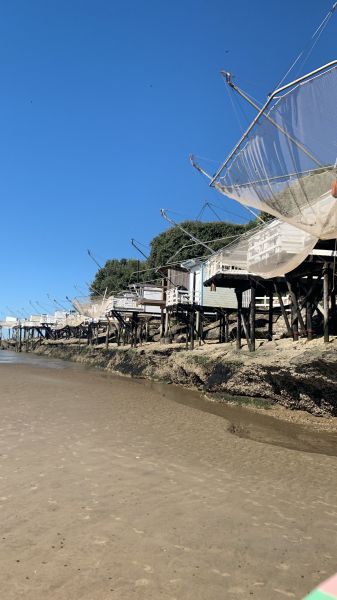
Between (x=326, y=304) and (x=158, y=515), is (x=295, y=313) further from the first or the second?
(x=158, y=515)

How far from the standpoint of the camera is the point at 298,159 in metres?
9.73

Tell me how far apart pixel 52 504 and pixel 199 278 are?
2836 cm

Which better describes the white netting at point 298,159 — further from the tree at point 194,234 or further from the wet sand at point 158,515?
the tree at point 194,234

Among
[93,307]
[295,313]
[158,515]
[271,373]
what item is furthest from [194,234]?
[158,515]

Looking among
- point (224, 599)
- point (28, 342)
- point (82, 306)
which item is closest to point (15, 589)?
point (224, 599)

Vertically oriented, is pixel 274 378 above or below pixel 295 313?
below

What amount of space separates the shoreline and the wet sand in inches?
160

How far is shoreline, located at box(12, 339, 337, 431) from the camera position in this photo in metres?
14.1

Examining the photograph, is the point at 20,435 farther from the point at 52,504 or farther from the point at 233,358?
the point at 233,358

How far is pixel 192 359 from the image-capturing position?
23.8 m

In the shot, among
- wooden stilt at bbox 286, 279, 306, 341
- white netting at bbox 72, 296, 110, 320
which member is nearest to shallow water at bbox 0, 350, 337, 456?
wooden stilt at bbox 286, 279, 306, 341

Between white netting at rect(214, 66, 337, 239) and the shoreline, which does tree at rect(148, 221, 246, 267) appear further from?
white netting at rect(214, 66, 337, 239)

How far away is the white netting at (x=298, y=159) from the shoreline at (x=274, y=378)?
17.7 ft

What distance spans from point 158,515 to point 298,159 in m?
7.53
